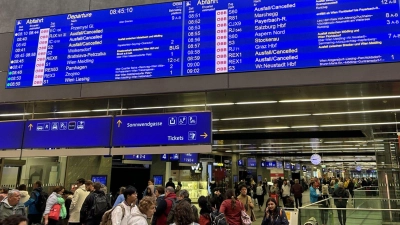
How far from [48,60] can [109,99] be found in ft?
5.01

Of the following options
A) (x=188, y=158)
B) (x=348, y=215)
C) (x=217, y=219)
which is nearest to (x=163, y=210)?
(x=217, y=219)

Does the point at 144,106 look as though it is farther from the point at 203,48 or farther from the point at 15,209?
the point at 15,209

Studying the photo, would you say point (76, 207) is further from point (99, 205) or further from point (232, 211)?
point (232, 211)

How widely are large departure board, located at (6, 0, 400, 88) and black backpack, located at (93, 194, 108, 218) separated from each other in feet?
7.27

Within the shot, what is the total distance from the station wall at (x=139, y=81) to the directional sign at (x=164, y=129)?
21.3 inches

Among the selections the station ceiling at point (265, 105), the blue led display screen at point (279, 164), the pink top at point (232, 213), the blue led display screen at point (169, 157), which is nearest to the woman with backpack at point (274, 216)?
the pink top at point (232, 213)

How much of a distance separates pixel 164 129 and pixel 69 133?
6.45 ft

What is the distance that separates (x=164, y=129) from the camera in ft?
19.1

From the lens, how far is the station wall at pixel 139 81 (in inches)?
207

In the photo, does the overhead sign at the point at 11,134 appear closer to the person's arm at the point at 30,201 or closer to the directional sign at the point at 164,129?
the person's arm at the point at 30,201

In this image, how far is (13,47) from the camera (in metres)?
7.20

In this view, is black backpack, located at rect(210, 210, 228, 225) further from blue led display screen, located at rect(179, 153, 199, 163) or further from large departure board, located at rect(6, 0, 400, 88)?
blue led display screen, located at rect(179, 153, 199, 163)

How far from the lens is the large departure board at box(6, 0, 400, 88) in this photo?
5.29 m

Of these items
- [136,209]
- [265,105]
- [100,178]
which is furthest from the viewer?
[100,178]
